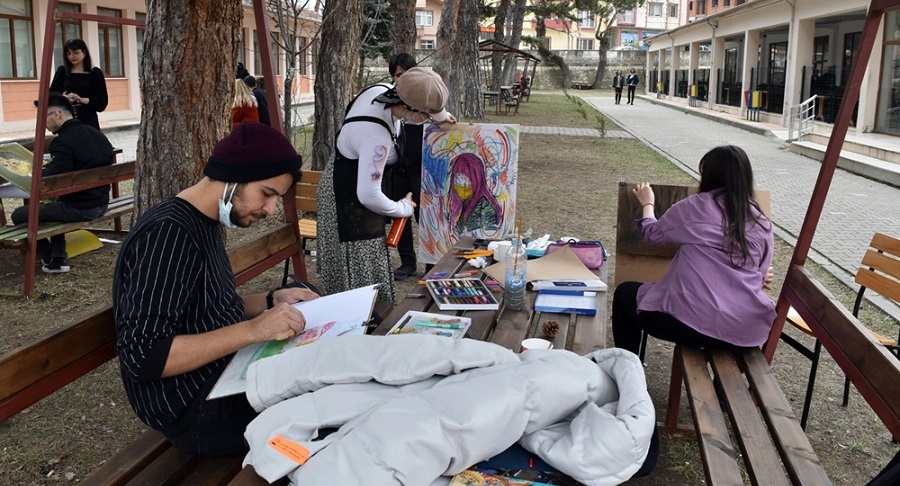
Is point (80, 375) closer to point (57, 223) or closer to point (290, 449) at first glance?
point (290, 449)

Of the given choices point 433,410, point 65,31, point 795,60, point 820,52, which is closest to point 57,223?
point 433,410

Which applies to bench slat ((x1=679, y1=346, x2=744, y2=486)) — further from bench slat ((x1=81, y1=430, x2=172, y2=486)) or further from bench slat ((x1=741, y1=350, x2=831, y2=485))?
bench slat ((x1=81, y1=430, x2=172, y2=486))

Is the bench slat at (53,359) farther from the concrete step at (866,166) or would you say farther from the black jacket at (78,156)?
the concrete step at (866,166)

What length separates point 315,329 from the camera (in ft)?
8.25

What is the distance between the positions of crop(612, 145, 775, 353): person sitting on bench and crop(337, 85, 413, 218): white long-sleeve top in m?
1.50

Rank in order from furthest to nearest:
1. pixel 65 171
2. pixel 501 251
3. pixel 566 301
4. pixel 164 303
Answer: pixel 65 171
pixel 501 251
pixel 566 301
pixel 164 303

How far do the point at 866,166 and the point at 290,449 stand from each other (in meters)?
14.2

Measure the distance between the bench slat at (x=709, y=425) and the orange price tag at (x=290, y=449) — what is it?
124 cm

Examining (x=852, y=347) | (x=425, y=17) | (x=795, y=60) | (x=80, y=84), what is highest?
(x=425, y=17)

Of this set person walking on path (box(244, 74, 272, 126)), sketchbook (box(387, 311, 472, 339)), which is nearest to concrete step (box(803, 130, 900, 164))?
person walking on path (box(244, 74, 272, 126))

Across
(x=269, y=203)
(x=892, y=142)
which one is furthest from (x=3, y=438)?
(x=892, y=142)

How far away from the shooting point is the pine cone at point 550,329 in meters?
3.10

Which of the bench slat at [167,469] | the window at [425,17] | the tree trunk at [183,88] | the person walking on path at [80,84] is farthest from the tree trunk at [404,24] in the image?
the window at [425,17]

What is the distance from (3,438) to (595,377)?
3005 millimetres
